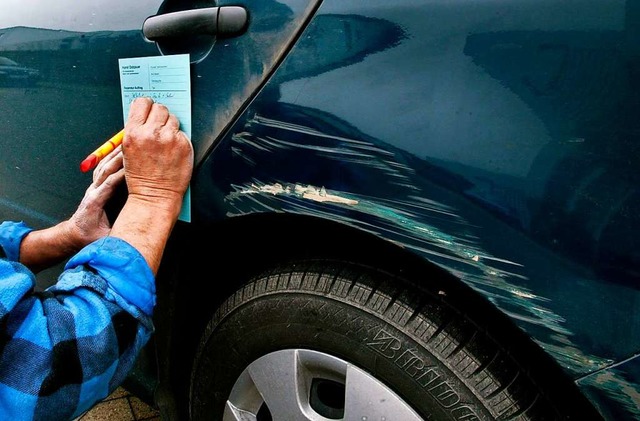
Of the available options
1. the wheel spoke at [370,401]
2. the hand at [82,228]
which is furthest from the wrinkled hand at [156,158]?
the wheel spoke at [370,401]

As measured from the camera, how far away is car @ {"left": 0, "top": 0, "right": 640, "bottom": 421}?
663 mm

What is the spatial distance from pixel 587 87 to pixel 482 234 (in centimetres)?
23

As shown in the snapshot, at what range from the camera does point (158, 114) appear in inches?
39.1

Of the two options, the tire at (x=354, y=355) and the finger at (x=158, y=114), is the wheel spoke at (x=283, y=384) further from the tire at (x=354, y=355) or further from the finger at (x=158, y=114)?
the finger at (x=158, y=114)

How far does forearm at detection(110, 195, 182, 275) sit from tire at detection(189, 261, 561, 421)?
21 centimetres

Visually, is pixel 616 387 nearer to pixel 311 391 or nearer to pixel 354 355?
pixel 354 355

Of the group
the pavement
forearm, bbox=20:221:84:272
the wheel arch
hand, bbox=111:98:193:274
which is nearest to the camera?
the wheel arch

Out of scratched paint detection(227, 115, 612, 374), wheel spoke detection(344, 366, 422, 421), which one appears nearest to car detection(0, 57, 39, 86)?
scratched paint detection(227, 115, 612, 374)

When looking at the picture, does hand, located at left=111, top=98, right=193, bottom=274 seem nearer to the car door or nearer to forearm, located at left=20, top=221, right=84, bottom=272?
the car door

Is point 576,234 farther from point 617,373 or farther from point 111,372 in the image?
point 111,372

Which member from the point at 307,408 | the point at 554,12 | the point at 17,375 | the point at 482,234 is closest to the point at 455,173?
the point at 482,234

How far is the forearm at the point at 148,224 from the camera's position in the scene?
917mm

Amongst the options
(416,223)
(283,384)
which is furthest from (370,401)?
(416,223)

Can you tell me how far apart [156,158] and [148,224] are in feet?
0.39
